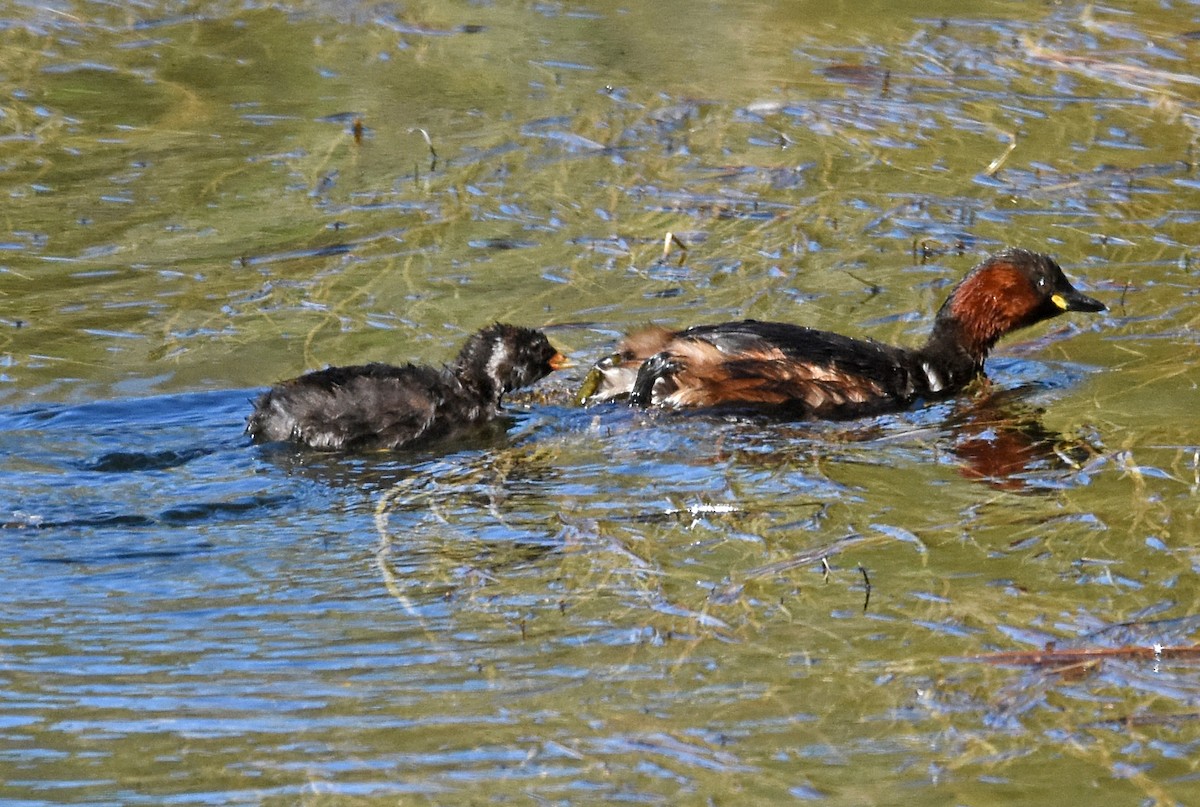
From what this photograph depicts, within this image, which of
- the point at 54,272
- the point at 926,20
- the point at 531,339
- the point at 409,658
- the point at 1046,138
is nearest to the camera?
the point at 409,658

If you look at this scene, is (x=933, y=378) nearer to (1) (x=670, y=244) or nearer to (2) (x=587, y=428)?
(2) (x=587, y=428)

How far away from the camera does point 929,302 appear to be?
949cm

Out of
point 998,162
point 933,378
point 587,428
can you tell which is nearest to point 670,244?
point 933,378

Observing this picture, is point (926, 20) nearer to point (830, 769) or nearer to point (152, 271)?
point (152, 271)

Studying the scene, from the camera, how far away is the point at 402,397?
25.4 ft

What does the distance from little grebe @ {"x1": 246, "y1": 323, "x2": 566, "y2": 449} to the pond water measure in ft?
0.52

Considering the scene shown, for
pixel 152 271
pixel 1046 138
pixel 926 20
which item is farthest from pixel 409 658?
pixel 926 20

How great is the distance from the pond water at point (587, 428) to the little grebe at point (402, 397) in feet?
0.52

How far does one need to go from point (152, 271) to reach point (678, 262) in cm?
283

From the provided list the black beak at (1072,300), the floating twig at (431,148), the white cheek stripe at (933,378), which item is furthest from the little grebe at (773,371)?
the floating twig at (431,148)

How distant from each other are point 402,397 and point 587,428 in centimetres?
84

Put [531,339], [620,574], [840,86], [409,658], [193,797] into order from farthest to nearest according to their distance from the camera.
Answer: [840,86] → [531,339] → [620,574] → [409,658] → [193,797]

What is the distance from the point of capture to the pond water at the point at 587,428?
191 inches

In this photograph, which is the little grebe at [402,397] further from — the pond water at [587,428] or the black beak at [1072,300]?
the black beak at [1072,300]
